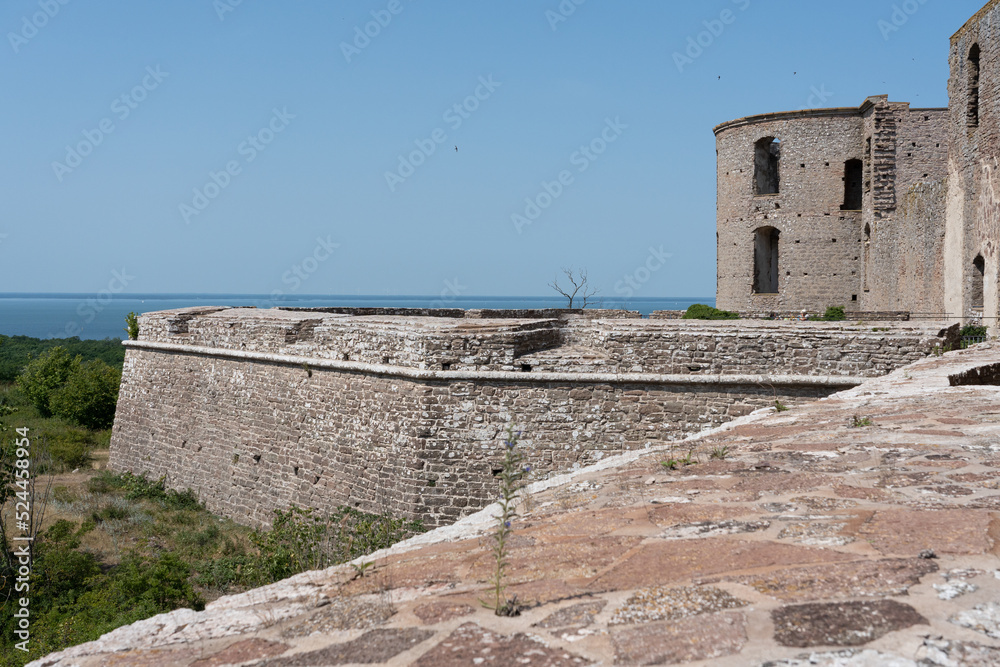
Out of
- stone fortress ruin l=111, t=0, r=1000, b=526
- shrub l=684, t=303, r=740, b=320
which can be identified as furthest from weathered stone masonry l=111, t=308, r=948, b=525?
shrub l=684, t=303, r=740, b=320

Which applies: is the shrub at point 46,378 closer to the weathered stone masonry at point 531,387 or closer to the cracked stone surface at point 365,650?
the weathered stone masonry at point 531,387

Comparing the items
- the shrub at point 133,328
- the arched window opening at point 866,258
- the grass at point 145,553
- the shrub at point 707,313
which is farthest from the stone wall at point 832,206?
the shrub at point 133,328

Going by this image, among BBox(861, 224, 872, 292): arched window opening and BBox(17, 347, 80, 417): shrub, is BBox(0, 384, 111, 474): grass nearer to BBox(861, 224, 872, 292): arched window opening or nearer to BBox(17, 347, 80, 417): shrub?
BBox(17, 347, 80, 417): shrub

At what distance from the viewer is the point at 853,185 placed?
77.6 feet

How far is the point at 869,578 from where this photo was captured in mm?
2125

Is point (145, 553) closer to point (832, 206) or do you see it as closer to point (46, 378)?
point (46, 378)

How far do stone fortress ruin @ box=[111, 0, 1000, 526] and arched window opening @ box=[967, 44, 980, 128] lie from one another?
3cm

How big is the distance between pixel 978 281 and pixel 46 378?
76.6ft

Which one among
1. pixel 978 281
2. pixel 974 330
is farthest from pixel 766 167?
pixel 974 330

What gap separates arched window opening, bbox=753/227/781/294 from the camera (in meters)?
23.8

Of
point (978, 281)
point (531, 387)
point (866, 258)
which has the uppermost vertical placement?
point (866, 258)

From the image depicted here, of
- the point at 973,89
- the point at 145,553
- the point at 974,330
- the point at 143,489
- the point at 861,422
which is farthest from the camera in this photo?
the point at 973,89

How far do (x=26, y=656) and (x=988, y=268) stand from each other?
49.0ft

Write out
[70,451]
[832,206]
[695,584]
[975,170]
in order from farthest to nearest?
1. [832,206]
2. [70,451]
3. [975,170]
4. [695,584]
